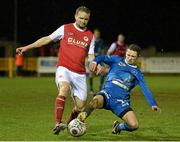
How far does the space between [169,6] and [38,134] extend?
4648 centimetres

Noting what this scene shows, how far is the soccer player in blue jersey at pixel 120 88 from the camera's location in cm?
980

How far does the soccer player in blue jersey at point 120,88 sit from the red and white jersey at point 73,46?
68cm

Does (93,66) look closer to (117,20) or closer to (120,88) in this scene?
(120,88)

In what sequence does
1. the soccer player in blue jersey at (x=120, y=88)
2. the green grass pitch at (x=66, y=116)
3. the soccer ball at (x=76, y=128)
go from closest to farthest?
the soccer ball at (x=76, y=128) < the soccer player in blue jersey at (x=120, y=88) < the green grass pitch at (x=66, y=116)

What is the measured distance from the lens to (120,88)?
9961 mm

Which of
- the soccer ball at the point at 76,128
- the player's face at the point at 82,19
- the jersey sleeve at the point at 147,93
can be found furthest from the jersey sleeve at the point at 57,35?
the soccer ball at the point at 76,128

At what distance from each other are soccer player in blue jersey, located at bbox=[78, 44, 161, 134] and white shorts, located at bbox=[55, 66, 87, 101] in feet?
2.31

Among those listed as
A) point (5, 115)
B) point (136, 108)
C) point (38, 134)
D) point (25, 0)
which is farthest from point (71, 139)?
point (25, 0)

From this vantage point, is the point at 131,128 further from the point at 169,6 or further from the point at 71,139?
the point at 169,6

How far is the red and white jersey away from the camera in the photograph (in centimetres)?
1055

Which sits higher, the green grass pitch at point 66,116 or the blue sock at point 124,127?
the blue sock at point 124,127

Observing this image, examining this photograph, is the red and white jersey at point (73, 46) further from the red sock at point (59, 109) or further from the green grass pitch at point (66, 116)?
the green grass pitch at point (66, 116)

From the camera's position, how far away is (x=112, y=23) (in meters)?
55.5

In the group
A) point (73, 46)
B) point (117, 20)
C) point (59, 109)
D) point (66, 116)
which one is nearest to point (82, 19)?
point (73, 46)
